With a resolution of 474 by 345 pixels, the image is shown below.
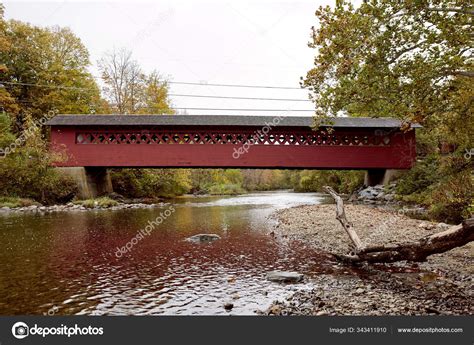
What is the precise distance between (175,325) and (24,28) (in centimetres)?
3135

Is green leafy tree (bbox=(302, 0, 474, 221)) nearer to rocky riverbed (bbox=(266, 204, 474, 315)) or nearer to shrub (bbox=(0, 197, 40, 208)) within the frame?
rocky riverbed (bbox=(266, 204, 474, 315))

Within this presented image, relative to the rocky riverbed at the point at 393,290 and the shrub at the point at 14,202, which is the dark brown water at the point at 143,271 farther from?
the shrub at the point at 14,202

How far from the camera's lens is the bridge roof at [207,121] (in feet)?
67.9

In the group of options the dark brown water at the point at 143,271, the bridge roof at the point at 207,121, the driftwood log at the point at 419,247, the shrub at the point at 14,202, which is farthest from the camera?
the bridge roof at the point at 207,121

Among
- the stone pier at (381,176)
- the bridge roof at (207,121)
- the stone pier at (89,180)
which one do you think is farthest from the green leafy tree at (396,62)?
the stone pier at (89,180)

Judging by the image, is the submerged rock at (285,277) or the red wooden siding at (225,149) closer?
the submerged rock at (285,277)

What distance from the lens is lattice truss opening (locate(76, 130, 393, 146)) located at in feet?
70.7

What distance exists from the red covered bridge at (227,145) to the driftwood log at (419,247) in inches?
599

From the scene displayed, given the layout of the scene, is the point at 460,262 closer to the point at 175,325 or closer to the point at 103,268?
the point at 175,325

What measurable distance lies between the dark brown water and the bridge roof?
1146 cm

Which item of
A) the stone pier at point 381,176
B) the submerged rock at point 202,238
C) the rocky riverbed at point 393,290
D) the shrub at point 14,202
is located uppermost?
the stone pier at point 381,176

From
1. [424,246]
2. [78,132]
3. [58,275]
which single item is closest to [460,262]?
[424,246]

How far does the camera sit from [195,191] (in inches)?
1640

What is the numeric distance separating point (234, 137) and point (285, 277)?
16.7 metres
